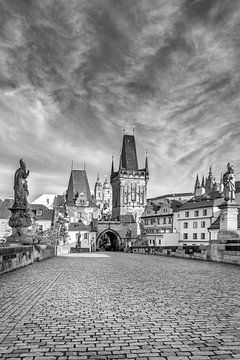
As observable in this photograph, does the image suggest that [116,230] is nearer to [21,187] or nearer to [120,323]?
[21,187]

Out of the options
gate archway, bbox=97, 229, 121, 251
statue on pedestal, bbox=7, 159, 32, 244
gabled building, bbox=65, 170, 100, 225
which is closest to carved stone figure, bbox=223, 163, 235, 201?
statue on pedestal, bbox=7, 159, 32, 244

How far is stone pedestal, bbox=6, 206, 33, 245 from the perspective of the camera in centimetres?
1798

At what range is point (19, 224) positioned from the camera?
712 inches

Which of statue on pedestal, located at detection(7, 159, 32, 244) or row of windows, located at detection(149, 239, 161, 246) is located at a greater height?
statue on pedestal, located at detection(7, 159, 32, 244)

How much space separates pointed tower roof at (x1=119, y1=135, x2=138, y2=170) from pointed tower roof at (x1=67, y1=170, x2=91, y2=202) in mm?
14766

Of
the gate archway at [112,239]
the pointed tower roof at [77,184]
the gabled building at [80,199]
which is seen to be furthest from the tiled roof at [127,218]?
the pointed tower roof at [77,184]

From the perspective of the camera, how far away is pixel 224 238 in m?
19.8

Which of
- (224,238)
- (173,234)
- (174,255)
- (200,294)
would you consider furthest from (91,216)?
(200,294)

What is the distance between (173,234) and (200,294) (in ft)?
222

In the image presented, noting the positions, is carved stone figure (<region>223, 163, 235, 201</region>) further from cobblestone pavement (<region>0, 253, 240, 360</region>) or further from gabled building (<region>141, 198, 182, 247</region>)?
gabled building (<region>141, 198, 182, 247</region>)

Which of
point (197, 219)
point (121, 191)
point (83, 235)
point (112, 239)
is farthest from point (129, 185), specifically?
point (197, 219)

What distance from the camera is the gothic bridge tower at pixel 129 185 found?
11562cm

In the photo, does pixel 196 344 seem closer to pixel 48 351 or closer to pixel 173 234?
pixel 48 351

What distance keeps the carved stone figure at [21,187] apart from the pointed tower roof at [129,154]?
105 m
